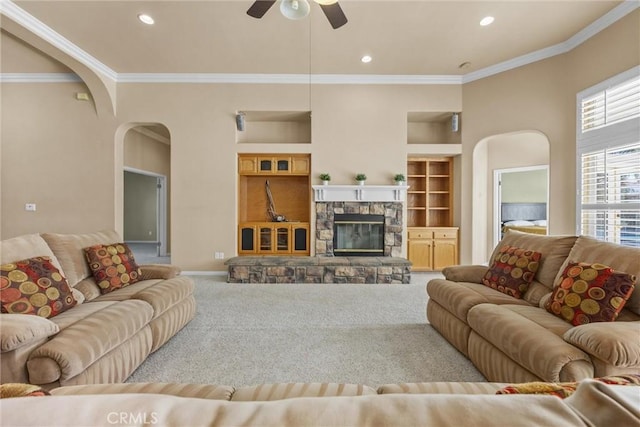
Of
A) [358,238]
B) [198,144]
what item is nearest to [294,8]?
[198,144]

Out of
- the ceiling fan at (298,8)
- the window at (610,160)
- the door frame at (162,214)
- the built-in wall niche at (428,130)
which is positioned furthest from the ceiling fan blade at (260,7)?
the door frame at (162,214)

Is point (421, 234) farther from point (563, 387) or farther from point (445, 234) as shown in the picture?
point (563, 387)

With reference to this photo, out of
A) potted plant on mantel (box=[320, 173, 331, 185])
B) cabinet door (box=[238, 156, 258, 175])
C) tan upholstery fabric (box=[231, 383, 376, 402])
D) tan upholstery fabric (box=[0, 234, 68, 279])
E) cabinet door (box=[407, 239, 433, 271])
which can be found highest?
cabinet door (box=[238, 156, 258, 175])

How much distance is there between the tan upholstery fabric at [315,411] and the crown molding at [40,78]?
21.1 ft

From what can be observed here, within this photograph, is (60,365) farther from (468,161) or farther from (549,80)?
(549,80)

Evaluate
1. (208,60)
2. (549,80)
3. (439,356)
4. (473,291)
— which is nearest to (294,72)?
(208,60)

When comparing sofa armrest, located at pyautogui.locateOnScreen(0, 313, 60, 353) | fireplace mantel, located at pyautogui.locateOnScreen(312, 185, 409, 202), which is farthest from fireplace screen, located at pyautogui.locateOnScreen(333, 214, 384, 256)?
sofa armrest, located at pyautogui.locateOnScreen(0, 313, 60, 353)

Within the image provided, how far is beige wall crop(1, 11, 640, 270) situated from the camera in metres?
4.73

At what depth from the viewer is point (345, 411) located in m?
0.48

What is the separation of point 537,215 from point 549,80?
A: 4.85 m

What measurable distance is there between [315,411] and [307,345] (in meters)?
2.01

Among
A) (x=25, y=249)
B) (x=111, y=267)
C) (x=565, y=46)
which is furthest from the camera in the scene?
(x=565, y=46)

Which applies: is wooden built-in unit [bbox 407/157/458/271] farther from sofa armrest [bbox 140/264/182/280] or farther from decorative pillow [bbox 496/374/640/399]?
decorative pillow [bbox 496/374/640/399]

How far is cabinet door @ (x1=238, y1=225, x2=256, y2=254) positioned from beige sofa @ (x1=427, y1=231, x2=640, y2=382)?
336 centimetres
